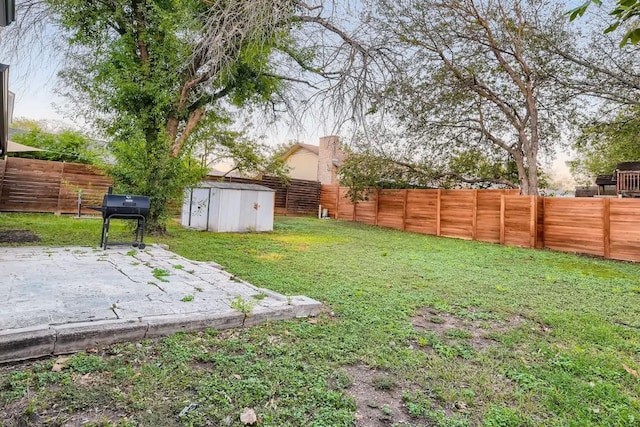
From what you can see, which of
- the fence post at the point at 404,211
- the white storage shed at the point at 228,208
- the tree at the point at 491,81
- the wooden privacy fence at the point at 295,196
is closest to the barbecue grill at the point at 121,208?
the white storage shed at the point at 228,208

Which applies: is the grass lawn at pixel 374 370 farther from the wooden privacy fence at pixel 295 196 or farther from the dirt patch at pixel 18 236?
the wooden privacy fence at pixel 295 196

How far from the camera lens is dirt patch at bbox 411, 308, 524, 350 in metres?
2.77

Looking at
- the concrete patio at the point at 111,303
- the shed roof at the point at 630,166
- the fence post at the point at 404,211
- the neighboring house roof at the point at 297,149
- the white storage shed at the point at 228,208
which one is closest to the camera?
the concrete patio at the point at 111,303

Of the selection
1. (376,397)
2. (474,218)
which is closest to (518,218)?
(474,218)

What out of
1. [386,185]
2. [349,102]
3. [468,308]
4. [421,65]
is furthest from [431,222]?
[349,102]

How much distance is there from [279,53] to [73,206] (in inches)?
400

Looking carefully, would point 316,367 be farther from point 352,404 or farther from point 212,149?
point 212,149

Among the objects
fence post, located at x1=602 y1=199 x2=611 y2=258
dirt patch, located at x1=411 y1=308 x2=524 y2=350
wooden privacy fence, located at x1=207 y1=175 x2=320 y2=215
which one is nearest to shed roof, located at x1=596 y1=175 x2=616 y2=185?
fence post, located at x1=602 y1=199 x2=611 y2=258

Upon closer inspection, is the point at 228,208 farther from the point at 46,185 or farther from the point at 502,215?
the point at 502,215

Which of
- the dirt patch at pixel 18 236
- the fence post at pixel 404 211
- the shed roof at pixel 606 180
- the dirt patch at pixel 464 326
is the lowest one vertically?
the dirt patch at pixel 464 326

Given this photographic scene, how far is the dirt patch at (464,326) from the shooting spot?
2.77 meters

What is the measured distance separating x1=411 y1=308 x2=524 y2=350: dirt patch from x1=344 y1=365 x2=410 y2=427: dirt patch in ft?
3.17

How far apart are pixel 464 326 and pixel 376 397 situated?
60.8 inches

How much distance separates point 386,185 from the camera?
46.0 ft
